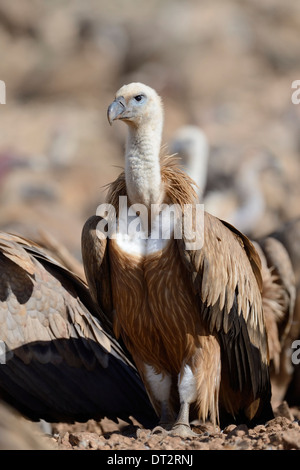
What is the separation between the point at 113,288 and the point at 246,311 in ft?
2.71

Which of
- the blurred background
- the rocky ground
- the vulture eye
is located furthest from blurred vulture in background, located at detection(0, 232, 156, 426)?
the blurred background

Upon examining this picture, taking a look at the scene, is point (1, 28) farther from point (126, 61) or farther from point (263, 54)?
point (263, 54)

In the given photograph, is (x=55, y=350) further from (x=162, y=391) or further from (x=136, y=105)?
(x=136, y=105)

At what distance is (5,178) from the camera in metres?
20.6

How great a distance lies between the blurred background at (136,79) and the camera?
20.6 metres

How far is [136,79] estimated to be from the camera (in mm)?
27547

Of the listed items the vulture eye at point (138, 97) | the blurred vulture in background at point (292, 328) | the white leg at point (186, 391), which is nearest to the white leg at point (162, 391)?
the white leg at point (186, 391)

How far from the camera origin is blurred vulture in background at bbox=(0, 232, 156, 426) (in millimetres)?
6266

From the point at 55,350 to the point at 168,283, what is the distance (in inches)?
50.1

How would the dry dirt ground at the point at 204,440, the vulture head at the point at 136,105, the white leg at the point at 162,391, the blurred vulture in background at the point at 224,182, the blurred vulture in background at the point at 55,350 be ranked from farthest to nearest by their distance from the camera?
the blurred vulture in background at the point at 224,182 < the blurred vulture in background at the point at 55,350 < the white leg at the point at 162,391 < the vulture head at the point at 136,105 < the dry dirt ground at the point at 204,440

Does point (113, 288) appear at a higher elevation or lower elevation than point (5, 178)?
lower

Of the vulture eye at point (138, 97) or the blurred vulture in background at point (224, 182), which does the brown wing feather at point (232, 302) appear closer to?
the vulture eye at point (138, 97)
